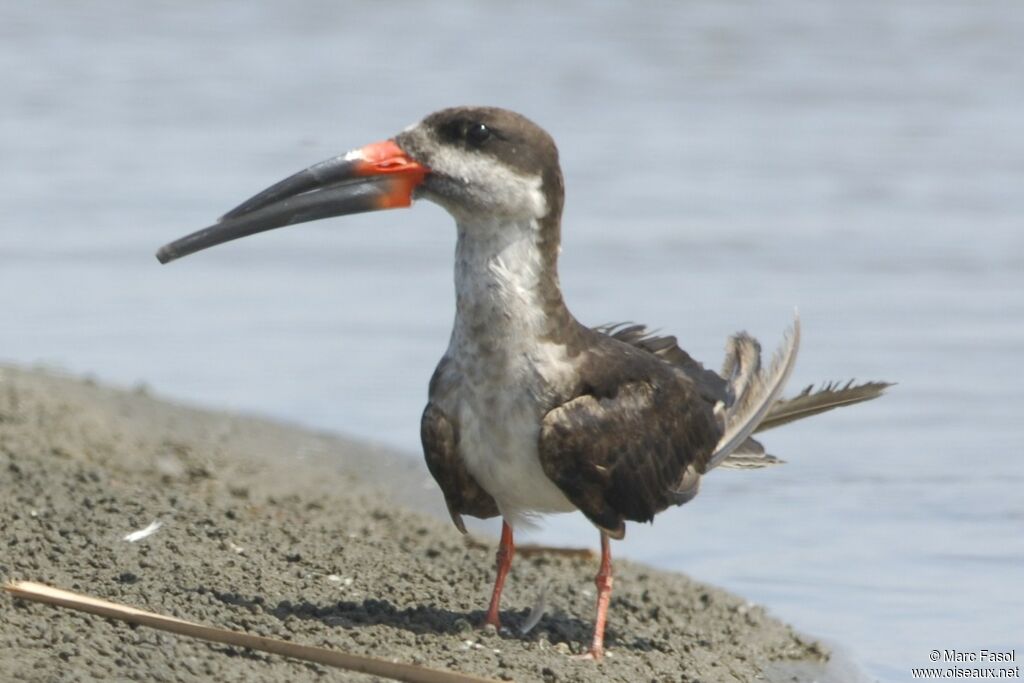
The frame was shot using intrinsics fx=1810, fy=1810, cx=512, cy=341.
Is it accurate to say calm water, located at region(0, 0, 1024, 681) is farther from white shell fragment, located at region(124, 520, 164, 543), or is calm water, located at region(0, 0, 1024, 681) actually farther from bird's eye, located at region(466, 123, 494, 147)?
bird's eye, located at region(466, 123, 494, 147)

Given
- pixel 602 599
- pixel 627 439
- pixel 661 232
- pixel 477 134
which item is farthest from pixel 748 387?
pixel 661 232

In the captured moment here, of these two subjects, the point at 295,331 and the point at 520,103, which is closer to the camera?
the point at 295,331

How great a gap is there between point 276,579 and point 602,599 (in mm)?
1038

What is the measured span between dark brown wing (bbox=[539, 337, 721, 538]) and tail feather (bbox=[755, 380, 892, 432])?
15.5 inches

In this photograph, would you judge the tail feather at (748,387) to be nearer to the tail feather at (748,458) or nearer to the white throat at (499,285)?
the tail feather at (748,458)

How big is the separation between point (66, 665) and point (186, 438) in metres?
3.79

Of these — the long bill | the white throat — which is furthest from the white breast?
the long bill

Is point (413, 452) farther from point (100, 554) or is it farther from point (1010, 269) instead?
point (1010, 269)

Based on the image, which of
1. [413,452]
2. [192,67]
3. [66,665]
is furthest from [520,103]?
[66,665]

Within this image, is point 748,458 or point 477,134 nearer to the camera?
point 477,134

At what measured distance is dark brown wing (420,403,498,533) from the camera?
5.22 m

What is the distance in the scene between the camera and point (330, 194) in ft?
17.4

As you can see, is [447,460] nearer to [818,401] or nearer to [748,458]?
[748,458]

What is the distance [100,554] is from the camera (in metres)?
5.61
